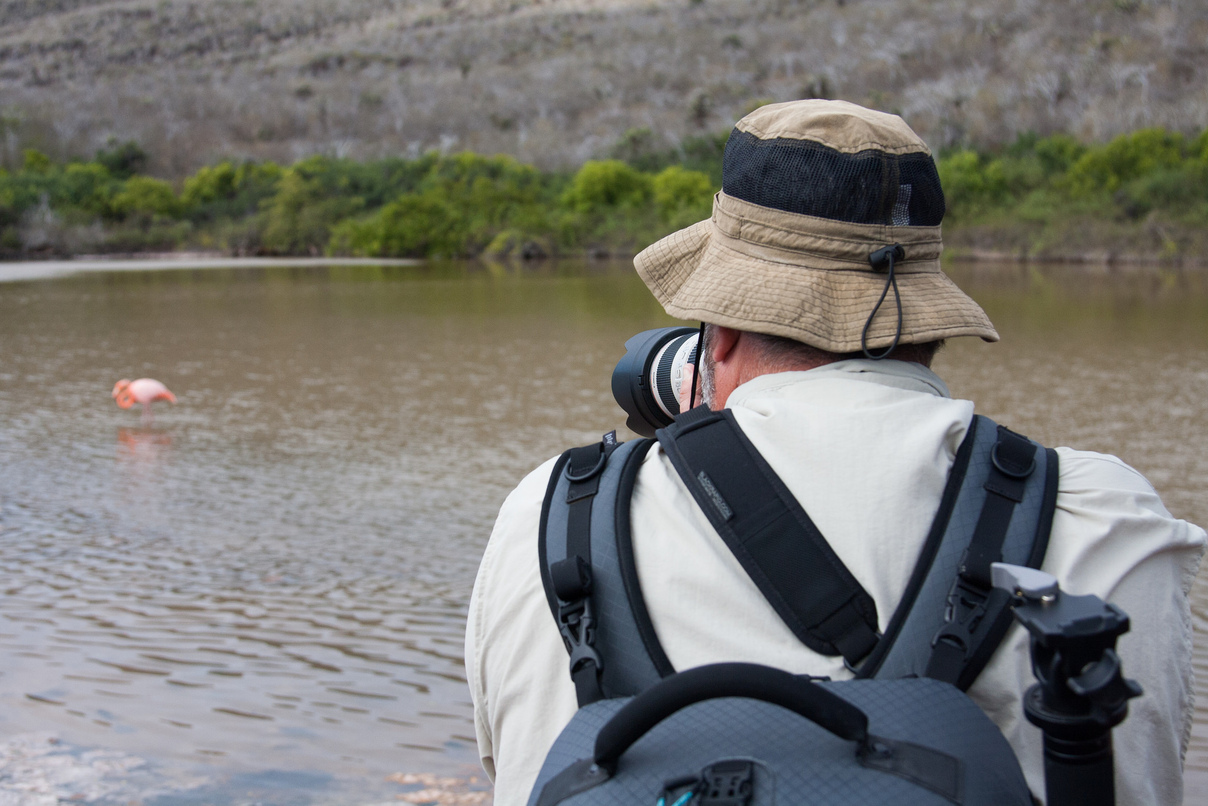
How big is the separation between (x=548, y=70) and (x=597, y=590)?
378 ft

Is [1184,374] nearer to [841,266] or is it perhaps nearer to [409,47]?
[841,266]

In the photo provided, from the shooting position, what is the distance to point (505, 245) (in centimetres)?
4409

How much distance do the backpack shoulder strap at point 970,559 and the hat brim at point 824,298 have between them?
5.5 inches

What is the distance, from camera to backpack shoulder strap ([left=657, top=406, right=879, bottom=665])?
2.87ft

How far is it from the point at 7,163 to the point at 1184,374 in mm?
86343

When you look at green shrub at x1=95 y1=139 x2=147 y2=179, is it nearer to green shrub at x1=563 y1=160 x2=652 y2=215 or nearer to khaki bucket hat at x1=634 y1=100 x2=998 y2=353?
green shrub at x1=563 y1=160 x2=652 y2=215

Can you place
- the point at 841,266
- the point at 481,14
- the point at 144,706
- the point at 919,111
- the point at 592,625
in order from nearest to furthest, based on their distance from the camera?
the point at 592,625, the point at 841,266, the point at 144,706, the point at 919,111, the point at 481,14

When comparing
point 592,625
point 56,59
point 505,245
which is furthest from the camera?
point 56,59

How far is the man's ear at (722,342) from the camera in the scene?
106 centimetres

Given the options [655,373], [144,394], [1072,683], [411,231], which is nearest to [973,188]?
[411,231]

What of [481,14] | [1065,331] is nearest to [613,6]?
[481,14]

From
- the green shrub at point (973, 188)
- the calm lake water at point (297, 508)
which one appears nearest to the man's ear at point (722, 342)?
the calm lake water at point (297, 508)

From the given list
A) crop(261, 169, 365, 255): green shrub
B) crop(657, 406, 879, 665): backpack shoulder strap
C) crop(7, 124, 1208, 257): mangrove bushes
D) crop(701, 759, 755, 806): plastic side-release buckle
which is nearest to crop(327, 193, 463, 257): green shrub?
crop(7, 124, 1208, 257): mangrove bushes

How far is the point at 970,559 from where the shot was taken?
2.85 feet
